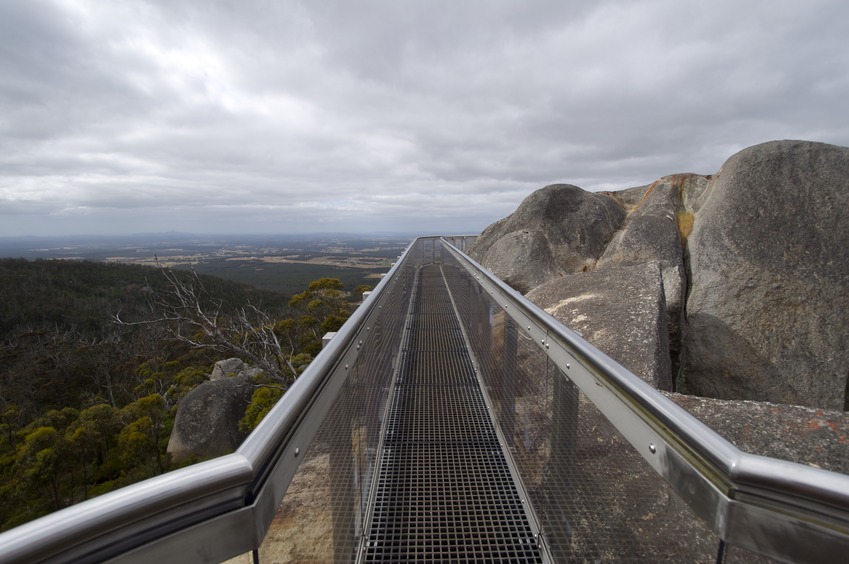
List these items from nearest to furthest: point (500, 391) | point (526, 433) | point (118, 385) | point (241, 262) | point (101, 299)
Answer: point (526, 433), point (500, 391), point (118, 385), point (101, 299), point (241, 262)

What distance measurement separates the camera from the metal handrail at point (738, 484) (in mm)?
810

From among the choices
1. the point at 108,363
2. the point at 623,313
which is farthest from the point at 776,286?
the point at 108,363

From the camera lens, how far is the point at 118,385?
133 ft

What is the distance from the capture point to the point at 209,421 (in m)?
18.5

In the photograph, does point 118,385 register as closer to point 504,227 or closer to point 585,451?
point 504,227

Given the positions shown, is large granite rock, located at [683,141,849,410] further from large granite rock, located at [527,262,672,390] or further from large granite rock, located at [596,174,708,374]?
large granite rock, located at [527,262,672,390]

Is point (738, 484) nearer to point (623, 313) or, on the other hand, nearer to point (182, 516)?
point (182, 516)

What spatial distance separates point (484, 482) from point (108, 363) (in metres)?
50.9

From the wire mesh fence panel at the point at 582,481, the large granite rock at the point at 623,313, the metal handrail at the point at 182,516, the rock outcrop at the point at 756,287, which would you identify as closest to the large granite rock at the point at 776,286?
the rock outcrop at the point at 756,287

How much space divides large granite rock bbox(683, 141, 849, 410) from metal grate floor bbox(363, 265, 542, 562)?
4423 millimetres

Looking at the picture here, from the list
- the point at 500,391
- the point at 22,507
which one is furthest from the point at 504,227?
the point at 22,507

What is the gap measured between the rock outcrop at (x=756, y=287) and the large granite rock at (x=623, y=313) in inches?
0.9

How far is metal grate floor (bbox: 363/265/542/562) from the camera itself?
8.35 feet

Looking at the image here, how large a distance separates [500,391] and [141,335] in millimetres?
58695
